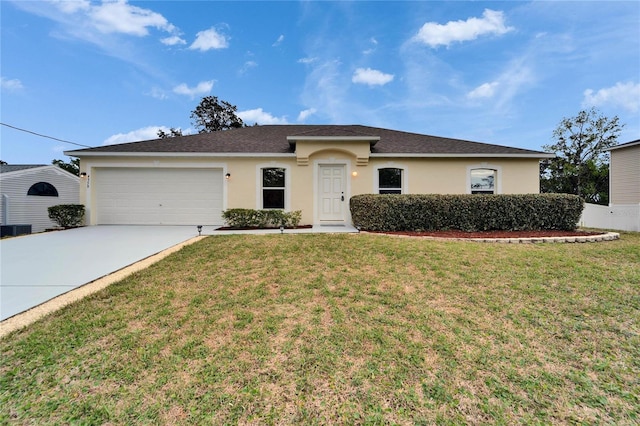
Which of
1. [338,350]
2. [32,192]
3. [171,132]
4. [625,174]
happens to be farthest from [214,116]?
[625,174]

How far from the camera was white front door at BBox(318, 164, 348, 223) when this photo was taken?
33.0 feet

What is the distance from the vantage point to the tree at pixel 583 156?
62.6 ft

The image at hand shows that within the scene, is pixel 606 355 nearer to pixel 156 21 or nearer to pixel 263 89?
pixel 156 21

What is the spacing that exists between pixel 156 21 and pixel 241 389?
→ 14306 mm

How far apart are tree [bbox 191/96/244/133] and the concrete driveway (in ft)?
60.9

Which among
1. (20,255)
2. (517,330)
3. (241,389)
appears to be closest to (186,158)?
(20,255)

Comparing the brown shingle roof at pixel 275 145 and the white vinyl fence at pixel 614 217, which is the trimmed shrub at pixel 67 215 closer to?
the brown shingle roof at pixel 275 145

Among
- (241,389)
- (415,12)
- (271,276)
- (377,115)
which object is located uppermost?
(415,12)

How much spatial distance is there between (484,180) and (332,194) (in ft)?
20.0

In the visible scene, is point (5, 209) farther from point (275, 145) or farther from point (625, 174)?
point (625, 174)

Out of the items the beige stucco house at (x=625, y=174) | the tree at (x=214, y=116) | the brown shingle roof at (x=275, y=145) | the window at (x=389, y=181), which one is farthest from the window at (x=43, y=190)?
the beige stucco house at (x=625, y=174)

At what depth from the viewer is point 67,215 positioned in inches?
374

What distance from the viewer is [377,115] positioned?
17.2 m

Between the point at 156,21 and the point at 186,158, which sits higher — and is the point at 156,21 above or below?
above
